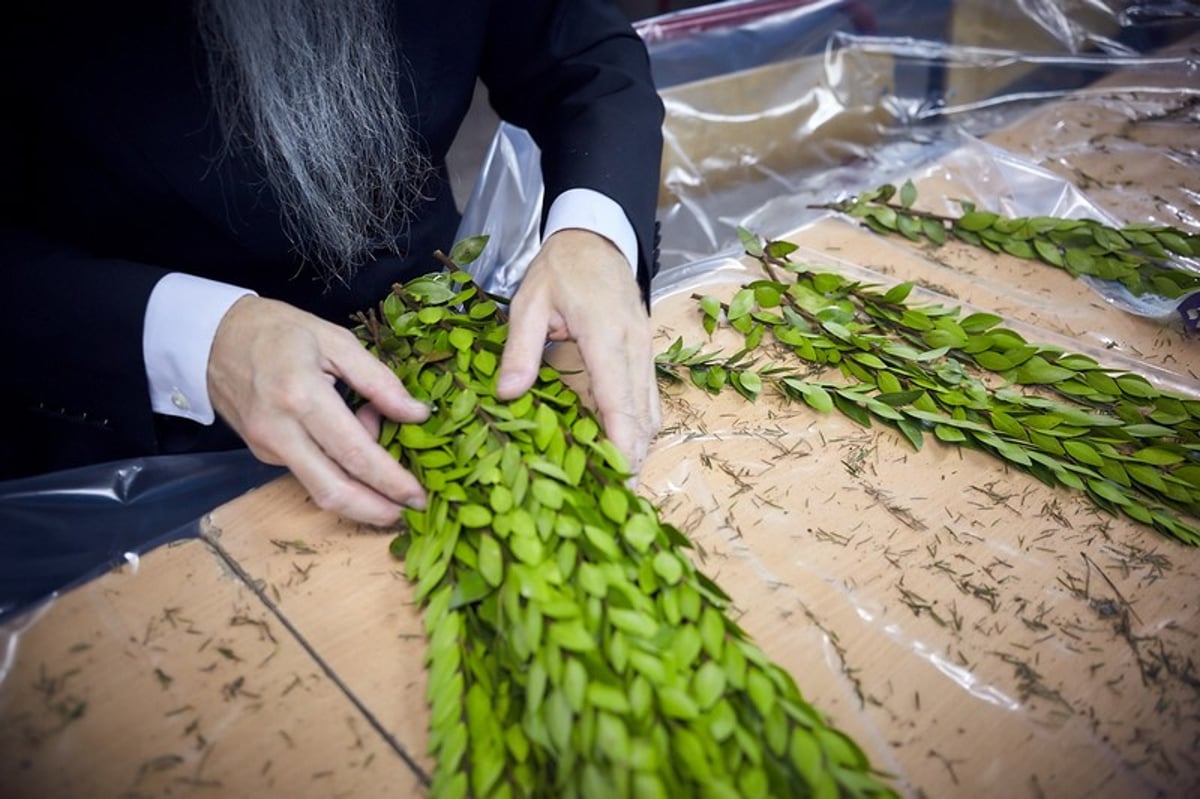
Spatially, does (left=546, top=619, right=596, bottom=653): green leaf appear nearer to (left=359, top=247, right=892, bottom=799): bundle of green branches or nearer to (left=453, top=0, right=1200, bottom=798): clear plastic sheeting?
(left=359, top=247, right=892, bottom=799): bundle of green branches

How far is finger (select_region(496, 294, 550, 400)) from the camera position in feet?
3.58

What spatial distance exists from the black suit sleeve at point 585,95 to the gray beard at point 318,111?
0.30 m

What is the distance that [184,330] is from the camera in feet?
3.68

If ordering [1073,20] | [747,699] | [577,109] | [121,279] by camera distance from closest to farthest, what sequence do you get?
[747,699] < [121,279] < [577,109] < [1073,20]

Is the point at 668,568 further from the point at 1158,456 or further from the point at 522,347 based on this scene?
the point at 1158,456

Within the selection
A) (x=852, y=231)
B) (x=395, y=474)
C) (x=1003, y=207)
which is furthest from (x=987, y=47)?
(x=395, y=474)

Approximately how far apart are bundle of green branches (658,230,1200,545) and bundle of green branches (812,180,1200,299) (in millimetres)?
285

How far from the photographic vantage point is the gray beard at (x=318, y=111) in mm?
1142

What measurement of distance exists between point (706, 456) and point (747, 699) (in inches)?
16.7

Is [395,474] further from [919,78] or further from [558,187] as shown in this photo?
[919,78]

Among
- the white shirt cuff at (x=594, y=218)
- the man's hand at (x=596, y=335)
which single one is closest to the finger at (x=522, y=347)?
the man's hand at (x=596, y=335)

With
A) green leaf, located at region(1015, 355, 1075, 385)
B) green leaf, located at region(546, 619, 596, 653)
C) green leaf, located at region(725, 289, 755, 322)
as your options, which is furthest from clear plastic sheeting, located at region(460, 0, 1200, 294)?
green leaf, located at region(546, 619, 596, 653)

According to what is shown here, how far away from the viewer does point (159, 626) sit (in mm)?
965

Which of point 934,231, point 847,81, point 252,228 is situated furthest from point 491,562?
point 847,81
